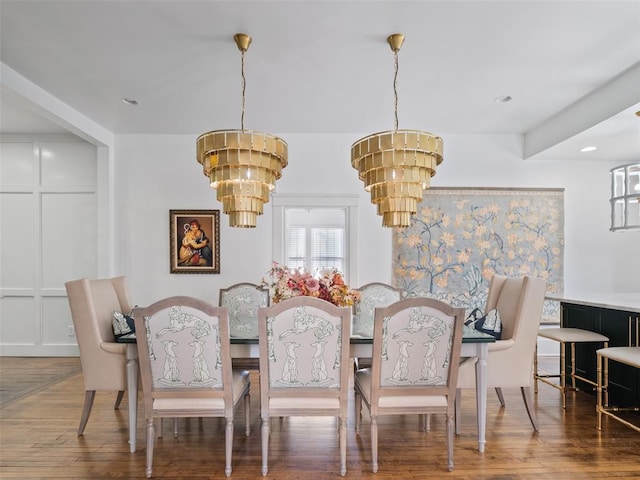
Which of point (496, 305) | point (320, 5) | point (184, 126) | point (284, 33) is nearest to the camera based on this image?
point (320, 5)

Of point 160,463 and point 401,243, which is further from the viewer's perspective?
point 401,243

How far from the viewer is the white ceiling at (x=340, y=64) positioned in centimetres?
225

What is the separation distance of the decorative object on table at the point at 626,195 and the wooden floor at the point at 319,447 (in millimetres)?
1588

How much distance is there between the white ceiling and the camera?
2250 mm

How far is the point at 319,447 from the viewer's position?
2402 millimetres

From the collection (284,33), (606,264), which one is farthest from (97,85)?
(606,264)

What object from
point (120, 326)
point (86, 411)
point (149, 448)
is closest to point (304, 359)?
point (149, 448)

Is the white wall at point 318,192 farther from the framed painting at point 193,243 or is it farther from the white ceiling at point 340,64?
the white ceiling at point 340,64

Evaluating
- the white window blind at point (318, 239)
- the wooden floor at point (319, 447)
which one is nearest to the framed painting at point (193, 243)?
the white window blind at point (318, 239)

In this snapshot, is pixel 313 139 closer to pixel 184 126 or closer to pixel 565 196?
pixel 184 126

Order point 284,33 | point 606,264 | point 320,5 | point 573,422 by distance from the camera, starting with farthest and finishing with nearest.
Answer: point 606,264
point 573,422
point 284,33
point 320,5

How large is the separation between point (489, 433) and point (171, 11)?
3.62m

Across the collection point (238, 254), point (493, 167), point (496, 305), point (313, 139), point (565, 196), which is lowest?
point (496, 305)

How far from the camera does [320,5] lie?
7.16 ft
